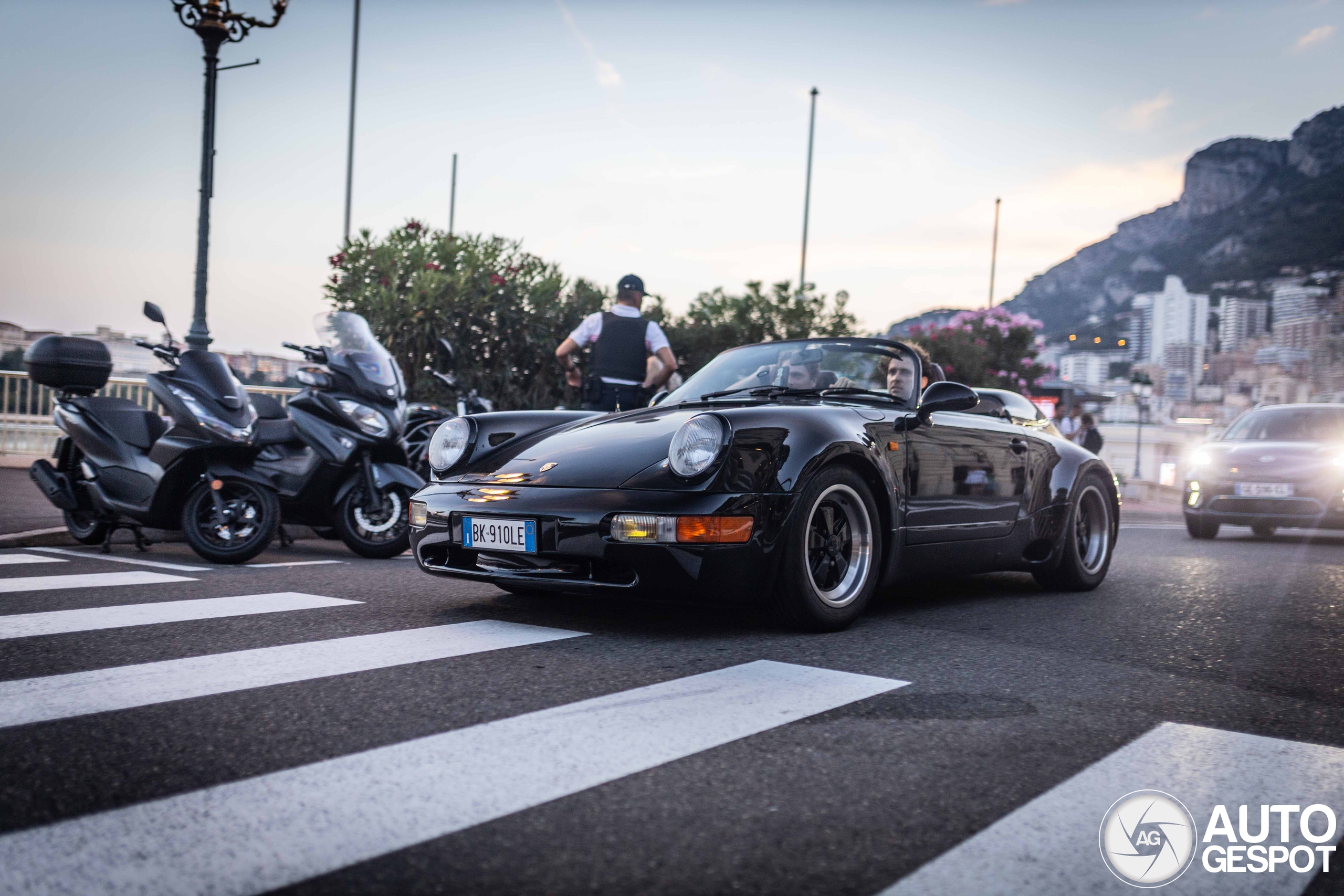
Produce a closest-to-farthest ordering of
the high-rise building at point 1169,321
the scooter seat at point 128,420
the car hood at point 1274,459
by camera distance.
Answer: the scooter seat at point 128,420 → the car hood at point 1274,459 → the high-rise building at point 1169,321

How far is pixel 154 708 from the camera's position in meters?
2.91

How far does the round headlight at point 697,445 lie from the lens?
13.5ft

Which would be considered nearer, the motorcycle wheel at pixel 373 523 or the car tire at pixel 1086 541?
the car tire at pixel 1086 541

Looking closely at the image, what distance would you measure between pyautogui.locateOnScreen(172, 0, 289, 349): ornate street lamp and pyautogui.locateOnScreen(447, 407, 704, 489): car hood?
18.1ft

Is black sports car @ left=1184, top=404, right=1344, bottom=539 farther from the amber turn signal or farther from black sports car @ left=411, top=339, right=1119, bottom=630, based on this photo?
the amber turn signal

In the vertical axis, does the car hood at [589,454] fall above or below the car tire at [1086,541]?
above

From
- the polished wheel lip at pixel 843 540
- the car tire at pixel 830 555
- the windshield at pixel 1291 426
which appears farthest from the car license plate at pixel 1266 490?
the polished wheel lip at pixel 843 540

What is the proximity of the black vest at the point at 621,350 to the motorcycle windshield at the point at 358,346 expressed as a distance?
1.67 meters

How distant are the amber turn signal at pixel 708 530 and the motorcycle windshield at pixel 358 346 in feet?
12.0

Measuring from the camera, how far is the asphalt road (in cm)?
195

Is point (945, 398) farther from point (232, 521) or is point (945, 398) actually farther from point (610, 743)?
point (232, 521)

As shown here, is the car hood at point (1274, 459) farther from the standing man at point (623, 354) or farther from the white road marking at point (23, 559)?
the white road marking at point (23, 559)

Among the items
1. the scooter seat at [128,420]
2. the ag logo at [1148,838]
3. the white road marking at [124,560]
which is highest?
the scooter seat at [128,420]

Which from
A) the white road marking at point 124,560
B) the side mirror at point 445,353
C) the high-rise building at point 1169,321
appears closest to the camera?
the white road marking at point 124,560
